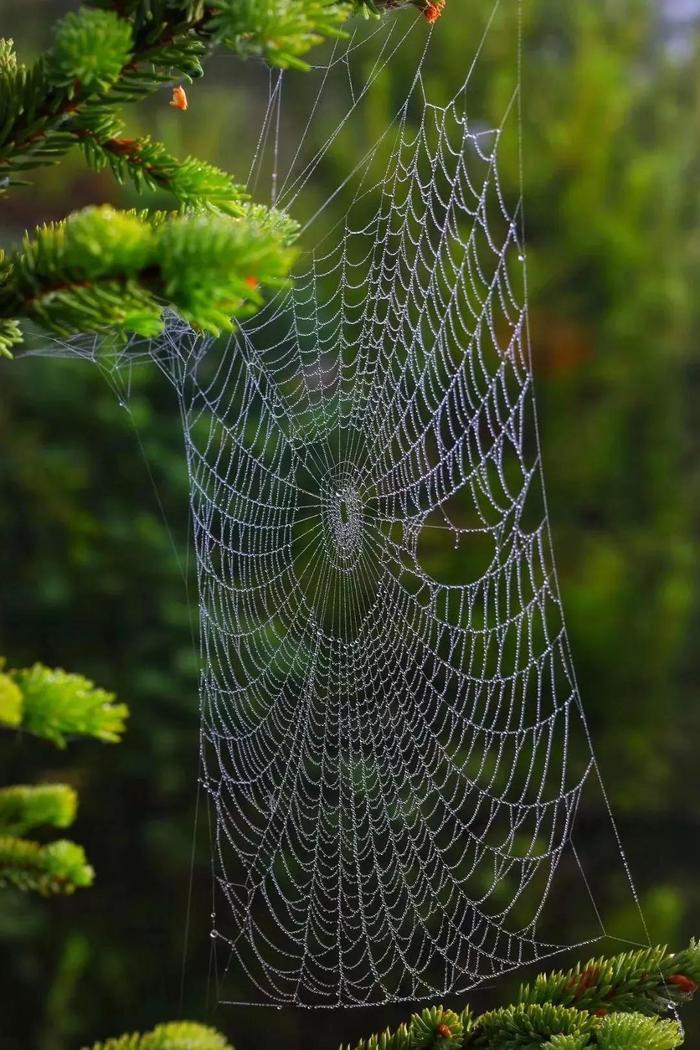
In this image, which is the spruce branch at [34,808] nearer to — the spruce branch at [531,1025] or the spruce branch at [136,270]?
the spruce branch at [136,270]

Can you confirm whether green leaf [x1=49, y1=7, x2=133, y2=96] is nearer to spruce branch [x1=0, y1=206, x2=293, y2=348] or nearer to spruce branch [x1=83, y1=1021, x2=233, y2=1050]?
spruce branch [x1=0, y1=206, x2=293, y2=348]

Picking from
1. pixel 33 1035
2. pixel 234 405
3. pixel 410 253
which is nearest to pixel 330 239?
pixel 410 253

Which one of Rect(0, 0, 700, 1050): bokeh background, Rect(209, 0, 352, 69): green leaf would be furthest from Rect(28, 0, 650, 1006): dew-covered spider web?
Rect(209, 0, 352, 69): green leaf

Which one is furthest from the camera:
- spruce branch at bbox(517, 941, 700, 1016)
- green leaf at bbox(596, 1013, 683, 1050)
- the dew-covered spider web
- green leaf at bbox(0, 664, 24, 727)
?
the dew-covered spider web

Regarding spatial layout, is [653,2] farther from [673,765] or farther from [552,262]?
[673,765]

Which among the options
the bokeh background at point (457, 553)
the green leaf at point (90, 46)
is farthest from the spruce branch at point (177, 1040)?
the bokeh background at point (457, 553)

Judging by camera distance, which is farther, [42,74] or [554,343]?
[554,343]
